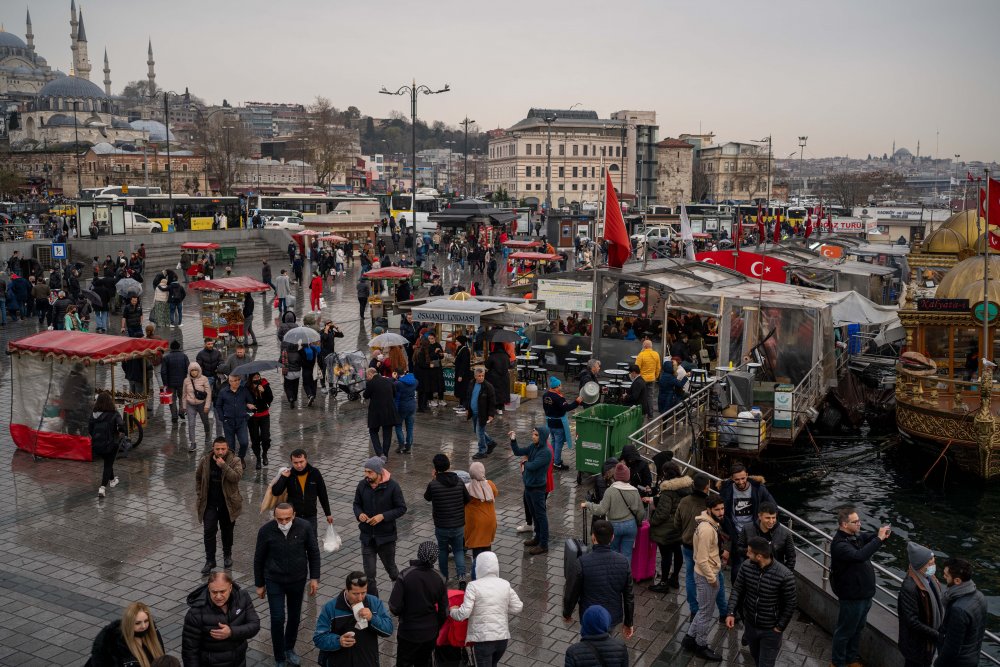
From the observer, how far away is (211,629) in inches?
229

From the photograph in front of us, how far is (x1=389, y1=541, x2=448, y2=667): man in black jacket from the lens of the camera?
642cm

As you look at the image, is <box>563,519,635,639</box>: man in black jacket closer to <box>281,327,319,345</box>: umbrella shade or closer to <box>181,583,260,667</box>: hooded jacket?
<box>181,583,260,667</box>: hooded jacket

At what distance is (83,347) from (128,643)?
8.69 metres

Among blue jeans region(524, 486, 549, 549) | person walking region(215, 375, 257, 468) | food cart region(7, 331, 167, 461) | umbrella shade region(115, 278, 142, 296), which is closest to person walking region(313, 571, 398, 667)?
blue jeans region(524, 486, 549, 549)

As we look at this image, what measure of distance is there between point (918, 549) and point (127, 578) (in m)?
7.44

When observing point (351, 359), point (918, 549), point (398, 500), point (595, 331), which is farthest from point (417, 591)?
point (595, 331)

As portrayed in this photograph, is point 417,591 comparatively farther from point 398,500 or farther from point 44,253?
point 44,253

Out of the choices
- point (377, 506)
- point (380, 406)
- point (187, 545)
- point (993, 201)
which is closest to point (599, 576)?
point (377, 506)

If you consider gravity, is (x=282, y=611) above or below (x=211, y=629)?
below

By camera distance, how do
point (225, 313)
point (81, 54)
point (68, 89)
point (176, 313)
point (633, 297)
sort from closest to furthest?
point (633, 297), point (225, 313), point (176, 313), point (68, 89), point (81, 54)

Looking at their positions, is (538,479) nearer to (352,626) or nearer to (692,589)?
(692,589)

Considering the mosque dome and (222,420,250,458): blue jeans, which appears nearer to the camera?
(222,420,250,458): blue jeans

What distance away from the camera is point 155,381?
59.3 ft

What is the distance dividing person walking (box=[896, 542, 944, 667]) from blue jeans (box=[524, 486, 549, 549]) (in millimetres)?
3926
